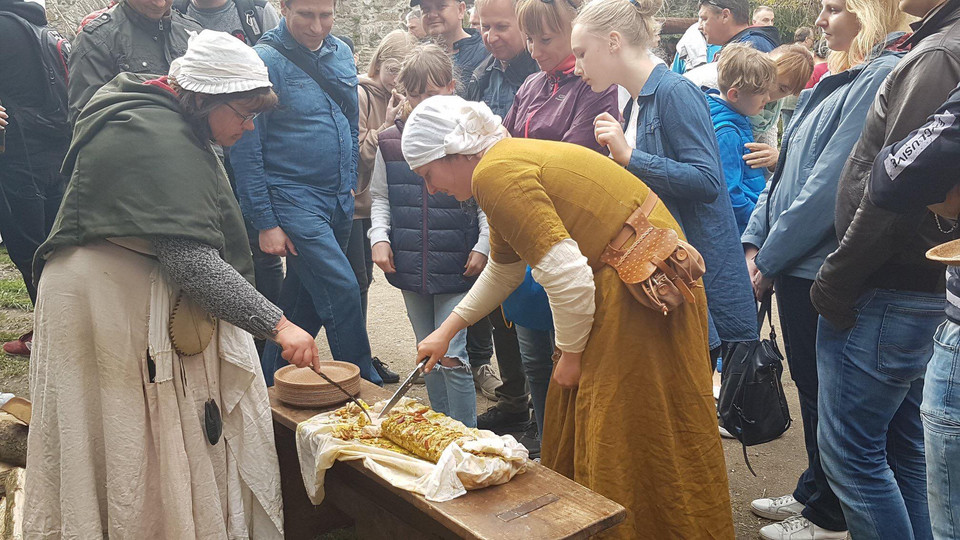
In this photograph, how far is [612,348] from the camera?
2.27 meters

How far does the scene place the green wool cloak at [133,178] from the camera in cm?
238

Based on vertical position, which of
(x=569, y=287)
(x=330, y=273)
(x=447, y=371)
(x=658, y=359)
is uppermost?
(x=569, y=287)

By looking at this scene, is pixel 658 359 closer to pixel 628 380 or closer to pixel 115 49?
pixel 628 380

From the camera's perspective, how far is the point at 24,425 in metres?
3.31

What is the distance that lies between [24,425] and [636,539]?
2592 mm

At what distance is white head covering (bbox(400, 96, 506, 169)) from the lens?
2.40 metres

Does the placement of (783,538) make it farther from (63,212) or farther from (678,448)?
(63,212)

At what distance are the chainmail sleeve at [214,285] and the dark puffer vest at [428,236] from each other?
3.49ft

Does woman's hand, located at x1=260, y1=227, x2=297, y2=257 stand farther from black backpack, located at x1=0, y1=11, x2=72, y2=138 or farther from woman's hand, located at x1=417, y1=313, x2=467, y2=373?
black backpack, located at x1=0, y1=11, x2=72, y2=138

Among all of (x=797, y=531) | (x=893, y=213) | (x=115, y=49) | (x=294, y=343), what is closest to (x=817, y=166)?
(x=893, y=213)

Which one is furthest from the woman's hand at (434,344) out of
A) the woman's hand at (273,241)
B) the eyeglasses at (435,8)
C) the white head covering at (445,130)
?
the eyeglasses at (435,8)

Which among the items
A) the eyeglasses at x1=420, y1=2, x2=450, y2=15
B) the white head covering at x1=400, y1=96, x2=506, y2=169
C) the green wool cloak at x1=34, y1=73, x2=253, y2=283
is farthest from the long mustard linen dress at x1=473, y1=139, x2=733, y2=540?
the eyeglasses at x1=420, y1=2, x2=450, y2=15

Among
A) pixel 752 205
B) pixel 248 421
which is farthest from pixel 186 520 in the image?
pixel 752 205

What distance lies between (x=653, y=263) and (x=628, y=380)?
356 mm
